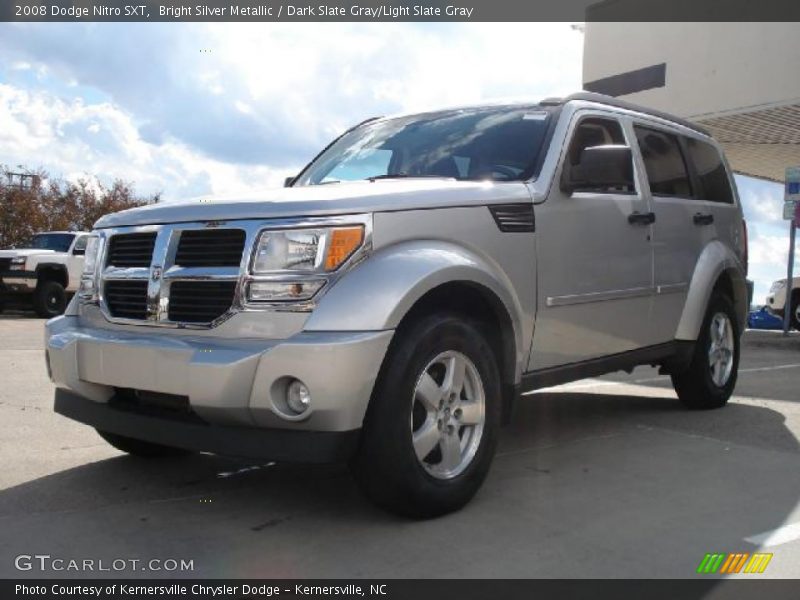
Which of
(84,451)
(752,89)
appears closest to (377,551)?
(84,451)

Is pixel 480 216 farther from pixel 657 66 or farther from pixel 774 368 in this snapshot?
pixel 657 66

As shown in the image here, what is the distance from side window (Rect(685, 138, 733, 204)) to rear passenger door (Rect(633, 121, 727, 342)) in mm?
91

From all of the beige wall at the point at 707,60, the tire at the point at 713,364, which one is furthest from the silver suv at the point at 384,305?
the beige wall at the point at 707,60

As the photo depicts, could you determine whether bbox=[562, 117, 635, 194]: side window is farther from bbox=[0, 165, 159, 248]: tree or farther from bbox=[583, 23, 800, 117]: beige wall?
bbox=[0, 165, 159, 248]: tree

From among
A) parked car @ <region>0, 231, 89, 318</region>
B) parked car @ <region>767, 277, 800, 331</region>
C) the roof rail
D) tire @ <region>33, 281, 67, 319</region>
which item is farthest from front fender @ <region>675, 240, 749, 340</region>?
tire @ <region>33, 281, 67, 319</region>

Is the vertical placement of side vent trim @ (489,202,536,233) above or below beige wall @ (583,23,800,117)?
below

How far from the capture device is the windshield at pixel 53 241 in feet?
58.1

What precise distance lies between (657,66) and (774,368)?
13.9 metres

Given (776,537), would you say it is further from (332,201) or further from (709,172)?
(709,172)

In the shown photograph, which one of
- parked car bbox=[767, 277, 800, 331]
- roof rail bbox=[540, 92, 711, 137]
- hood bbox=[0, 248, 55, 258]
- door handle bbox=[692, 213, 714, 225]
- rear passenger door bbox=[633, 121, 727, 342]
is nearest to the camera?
roof rail bbox=[540, 92, 711, 137]

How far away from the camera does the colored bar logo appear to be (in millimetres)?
2947

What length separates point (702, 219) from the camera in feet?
18.5

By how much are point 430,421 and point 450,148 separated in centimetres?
174

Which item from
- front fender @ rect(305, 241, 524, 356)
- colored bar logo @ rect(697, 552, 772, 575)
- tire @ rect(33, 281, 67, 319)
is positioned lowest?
tire @ rect(33, 281, 67, 319)
